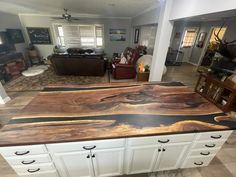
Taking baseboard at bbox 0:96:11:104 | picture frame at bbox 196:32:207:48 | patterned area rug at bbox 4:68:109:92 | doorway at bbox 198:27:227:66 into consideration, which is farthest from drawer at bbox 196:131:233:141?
picture frame at bbox 196:32:207:48

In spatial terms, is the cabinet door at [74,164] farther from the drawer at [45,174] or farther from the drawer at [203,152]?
the drawer at [203,152]

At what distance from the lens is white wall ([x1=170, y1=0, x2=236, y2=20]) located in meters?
1.22

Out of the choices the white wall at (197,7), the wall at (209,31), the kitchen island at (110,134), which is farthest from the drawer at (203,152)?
the wall at (209,31)

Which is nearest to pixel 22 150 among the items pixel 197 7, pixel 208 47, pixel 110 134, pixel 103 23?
pixel 110 134

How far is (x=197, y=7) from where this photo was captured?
1.57 meters

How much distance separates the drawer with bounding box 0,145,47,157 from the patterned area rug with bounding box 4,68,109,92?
312 centimetres

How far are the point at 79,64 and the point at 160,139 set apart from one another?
400cm

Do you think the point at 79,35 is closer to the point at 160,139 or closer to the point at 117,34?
the point at 117,34

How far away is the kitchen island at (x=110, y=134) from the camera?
1009 millimetres

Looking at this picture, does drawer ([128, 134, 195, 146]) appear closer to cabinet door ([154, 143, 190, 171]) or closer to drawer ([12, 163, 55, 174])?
cabinet door ([154, 143, 190, 171])

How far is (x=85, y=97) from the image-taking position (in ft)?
4.93

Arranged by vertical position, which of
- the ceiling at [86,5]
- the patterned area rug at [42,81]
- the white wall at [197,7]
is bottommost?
the patterned area rug at [42,81]

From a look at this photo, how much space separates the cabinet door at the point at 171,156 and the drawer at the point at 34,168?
1158 mm

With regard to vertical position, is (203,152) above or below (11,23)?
below
